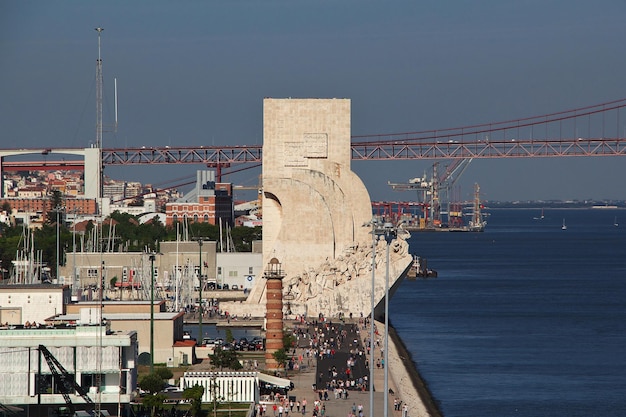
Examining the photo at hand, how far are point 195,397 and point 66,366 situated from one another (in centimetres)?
280

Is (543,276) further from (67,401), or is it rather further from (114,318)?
(67,401)

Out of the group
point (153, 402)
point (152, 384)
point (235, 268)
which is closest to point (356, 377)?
point (152, 384)

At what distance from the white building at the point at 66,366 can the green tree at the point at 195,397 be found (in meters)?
1.32

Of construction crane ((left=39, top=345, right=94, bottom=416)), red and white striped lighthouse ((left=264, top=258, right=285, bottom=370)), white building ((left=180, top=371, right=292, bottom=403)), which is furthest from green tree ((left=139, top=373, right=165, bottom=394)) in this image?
red and white striped lighthouse ((left=264, top=258, right=285, bottom=370))

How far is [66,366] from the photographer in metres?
28.7

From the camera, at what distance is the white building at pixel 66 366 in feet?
92.4

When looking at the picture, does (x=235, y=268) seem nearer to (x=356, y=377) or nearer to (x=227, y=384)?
(x=356, y=377)

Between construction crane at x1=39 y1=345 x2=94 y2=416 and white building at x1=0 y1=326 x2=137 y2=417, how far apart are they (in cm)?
6

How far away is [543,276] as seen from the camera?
8088 cm

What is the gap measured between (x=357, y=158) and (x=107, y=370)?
7349cm

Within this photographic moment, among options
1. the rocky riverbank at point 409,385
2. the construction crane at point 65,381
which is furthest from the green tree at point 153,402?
the rocky riverbank at point 409,385

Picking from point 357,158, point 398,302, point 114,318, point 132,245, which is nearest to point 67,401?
point 114,318

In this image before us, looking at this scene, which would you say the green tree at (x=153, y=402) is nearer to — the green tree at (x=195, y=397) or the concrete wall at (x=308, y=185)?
the green tree at (x=195, y=397)

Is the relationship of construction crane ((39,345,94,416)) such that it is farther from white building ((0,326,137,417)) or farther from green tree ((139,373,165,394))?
green tree ((139,373,165,394))
